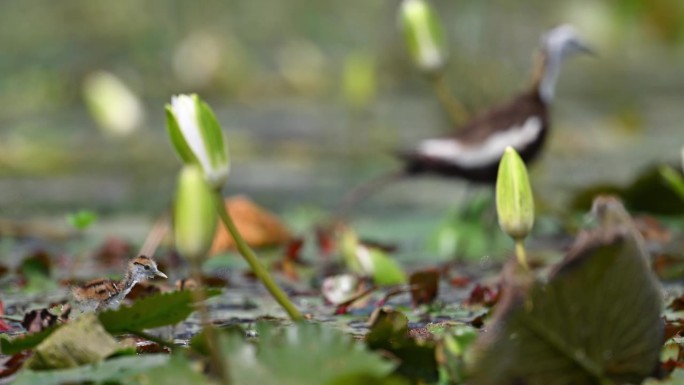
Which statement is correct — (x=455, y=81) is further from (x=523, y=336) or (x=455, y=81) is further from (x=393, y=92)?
(x=523, y=336)

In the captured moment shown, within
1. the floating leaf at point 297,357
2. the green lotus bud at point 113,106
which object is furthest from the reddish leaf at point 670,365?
the green lotus bud at point 113,106

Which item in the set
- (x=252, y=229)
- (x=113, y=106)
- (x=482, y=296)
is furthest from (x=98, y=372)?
(x=113, y=106)

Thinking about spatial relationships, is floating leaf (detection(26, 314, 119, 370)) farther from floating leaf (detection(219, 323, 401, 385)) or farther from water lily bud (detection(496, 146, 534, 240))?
water lily bud (detection(496, 146, 534, 240))

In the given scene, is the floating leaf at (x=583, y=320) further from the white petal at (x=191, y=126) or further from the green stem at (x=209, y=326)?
the white petal at (x=191, y=126)

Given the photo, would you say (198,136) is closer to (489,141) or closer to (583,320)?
(583,320)

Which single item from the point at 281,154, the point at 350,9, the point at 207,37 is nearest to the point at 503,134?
the point at 281,154

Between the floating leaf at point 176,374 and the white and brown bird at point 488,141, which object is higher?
the white and brown bird at point 488,141
